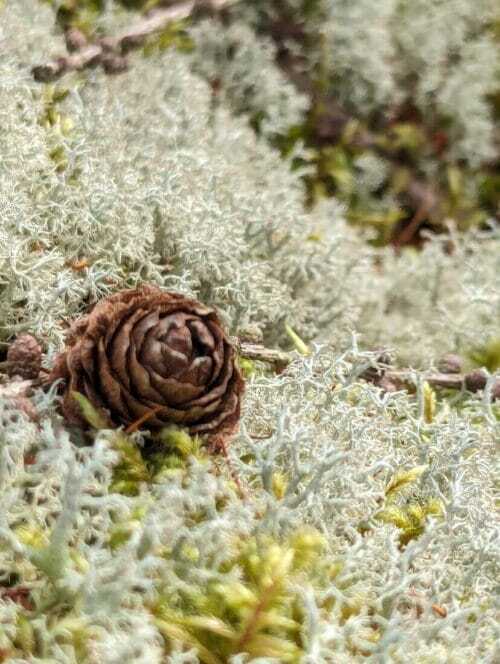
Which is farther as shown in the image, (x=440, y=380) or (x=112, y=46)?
(x=112, y=46)

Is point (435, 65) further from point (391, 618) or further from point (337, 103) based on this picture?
point (391, 618)

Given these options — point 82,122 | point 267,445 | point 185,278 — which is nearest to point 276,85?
point 82,122

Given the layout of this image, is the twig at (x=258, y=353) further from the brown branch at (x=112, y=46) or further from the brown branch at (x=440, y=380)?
the brown branch at (x=112, y=46)

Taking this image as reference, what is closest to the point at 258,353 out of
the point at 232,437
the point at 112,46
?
the point at 232,437

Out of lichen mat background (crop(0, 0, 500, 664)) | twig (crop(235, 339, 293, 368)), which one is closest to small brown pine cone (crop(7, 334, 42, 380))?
lichen mat background (crop(0, 0, 500, 664))

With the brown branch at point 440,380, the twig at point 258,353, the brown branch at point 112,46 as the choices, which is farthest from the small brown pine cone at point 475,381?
the brown branch at point 112,46

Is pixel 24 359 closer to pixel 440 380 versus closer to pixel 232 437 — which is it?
pixel 232 437
